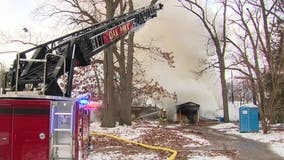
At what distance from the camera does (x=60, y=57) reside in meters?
7.86

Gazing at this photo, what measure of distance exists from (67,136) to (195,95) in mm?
36214

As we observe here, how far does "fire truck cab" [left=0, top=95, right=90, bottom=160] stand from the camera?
614 centimetres

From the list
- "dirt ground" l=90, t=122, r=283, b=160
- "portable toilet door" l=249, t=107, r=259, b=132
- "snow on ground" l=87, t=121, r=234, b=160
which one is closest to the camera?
"snow on ground" l=87, t=121, r=234, b=160

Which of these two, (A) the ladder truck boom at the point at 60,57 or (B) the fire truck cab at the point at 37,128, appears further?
(A) the ladder truck boom at the point at 60,57

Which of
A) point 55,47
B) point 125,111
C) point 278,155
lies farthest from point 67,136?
point 125,111

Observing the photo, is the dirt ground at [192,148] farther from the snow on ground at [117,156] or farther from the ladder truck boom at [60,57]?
the ladder truck boom at [60,57]

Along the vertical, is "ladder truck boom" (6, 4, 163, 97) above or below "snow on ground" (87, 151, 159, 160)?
above

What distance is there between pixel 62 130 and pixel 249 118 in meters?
16.2

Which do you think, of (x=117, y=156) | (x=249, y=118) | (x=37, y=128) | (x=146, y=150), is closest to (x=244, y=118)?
(x=249, y=118)

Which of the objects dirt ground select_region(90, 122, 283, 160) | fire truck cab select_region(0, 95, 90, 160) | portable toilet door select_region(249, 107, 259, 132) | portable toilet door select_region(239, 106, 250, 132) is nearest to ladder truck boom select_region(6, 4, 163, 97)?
fire truck cab select_region(0, 95, 90, 160)

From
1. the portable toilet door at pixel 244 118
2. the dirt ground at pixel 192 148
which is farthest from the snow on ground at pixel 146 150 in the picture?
the portable toilet door at pixel 244 118

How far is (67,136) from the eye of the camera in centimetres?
638

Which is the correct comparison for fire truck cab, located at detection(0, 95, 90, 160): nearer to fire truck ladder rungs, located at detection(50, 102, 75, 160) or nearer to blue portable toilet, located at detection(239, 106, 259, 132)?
fire truck ladder rungs, located at detection(50, 102, 75, 160)

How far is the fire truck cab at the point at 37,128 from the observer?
20.1 ft
